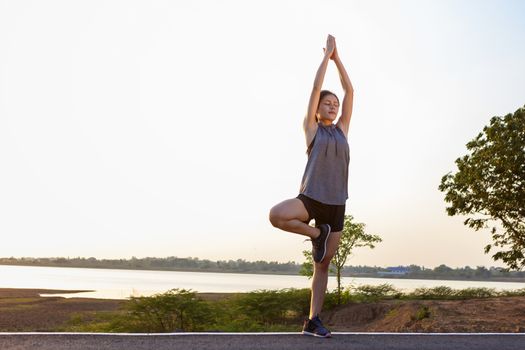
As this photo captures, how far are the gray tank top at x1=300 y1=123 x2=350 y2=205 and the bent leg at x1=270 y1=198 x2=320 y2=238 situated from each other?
14 cm

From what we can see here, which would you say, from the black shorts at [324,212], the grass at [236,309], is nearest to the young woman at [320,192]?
the black shorts at [324,212]

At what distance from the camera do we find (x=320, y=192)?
191 inches

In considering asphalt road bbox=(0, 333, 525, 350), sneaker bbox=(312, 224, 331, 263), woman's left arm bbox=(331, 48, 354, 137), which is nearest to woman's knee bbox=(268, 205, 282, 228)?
sneaker bbox=(312, 224, 331, 263)

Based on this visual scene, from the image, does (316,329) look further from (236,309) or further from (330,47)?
(236,309)

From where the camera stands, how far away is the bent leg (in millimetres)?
4676

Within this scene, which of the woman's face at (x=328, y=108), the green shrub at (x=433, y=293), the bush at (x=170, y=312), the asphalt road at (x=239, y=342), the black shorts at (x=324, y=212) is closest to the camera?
the asphalt road at (x=239, y=342)

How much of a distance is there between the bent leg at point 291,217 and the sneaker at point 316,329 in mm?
732

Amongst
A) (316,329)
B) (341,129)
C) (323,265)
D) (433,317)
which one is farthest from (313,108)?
(433,317)

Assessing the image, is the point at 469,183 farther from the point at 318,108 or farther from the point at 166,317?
the point at 318,108

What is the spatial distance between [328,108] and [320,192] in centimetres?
75

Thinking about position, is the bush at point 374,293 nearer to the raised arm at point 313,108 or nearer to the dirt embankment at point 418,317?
the dirt embankment at point 418,317

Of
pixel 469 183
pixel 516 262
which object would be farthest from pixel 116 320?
pixel 516 262

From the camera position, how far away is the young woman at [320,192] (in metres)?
4.76

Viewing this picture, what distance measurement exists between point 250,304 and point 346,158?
16630mm
